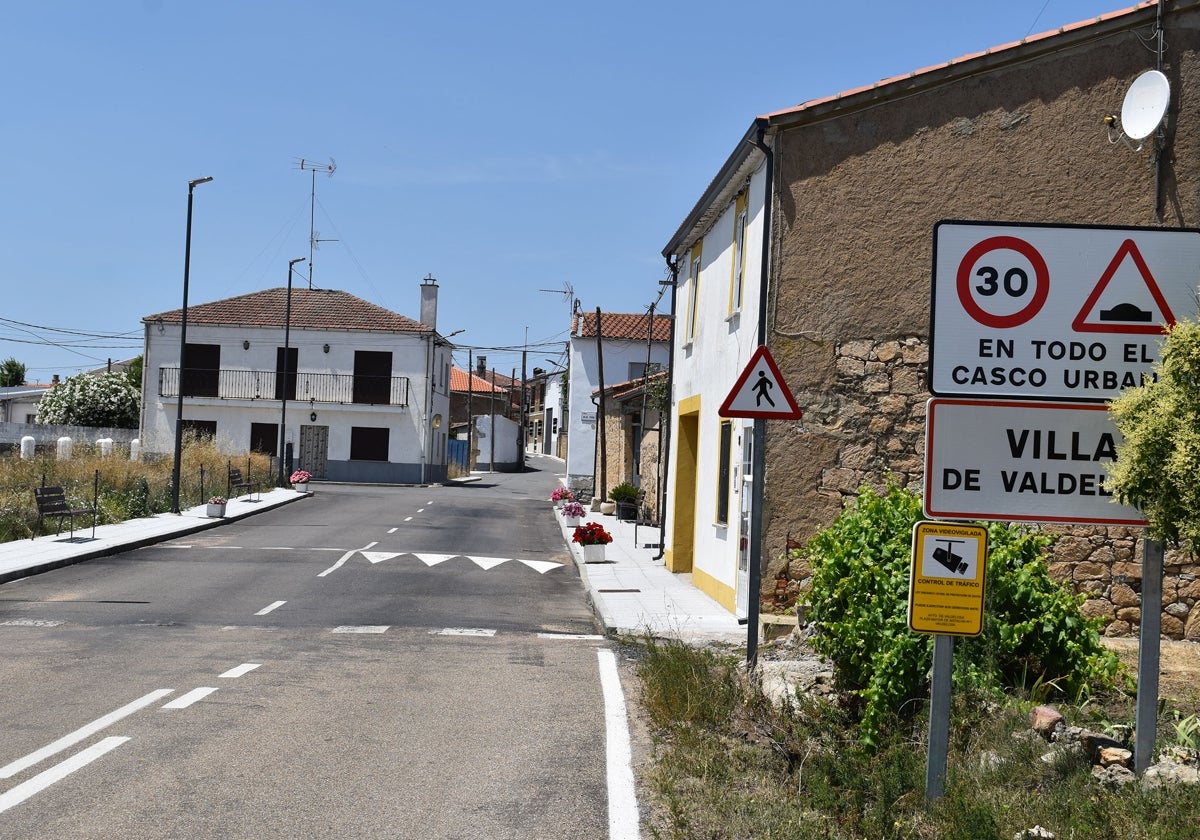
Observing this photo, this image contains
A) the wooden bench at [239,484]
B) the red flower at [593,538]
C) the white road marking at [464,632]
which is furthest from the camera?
the wooden bench at [239,484]

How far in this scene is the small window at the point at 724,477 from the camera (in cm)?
1505

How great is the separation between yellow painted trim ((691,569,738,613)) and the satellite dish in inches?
244

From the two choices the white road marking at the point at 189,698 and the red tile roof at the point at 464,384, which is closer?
the white road marking at the point at 189,698

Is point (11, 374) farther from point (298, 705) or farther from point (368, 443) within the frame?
point (298, 705)

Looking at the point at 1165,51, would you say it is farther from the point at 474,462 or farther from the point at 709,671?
the point at 474,462

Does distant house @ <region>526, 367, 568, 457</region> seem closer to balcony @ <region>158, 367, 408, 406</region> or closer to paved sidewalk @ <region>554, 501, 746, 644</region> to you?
balcony @ <region>158, 367, 408, 406</region>

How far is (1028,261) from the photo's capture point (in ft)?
16.6

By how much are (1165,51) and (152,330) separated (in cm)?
5093

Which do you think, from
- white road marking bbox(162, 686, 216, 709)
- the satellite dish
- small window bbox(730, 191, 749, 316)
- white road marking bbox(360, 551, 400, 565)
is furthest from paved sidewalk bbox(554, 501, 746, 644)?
the satellite dish

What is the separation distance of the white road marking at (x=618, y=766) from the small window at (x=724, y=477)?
5376 mm

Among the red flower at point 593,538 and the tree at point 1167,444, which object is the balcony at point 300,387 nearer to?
the red flower at point 593,538

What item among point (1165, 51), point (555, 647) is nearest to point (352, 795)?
point (555, 647)

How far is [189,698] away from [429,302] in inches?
2008

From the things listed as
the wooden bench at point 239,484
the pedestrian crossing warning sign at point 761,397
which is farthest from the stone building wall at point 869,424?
the wooden bench at point 239,484
